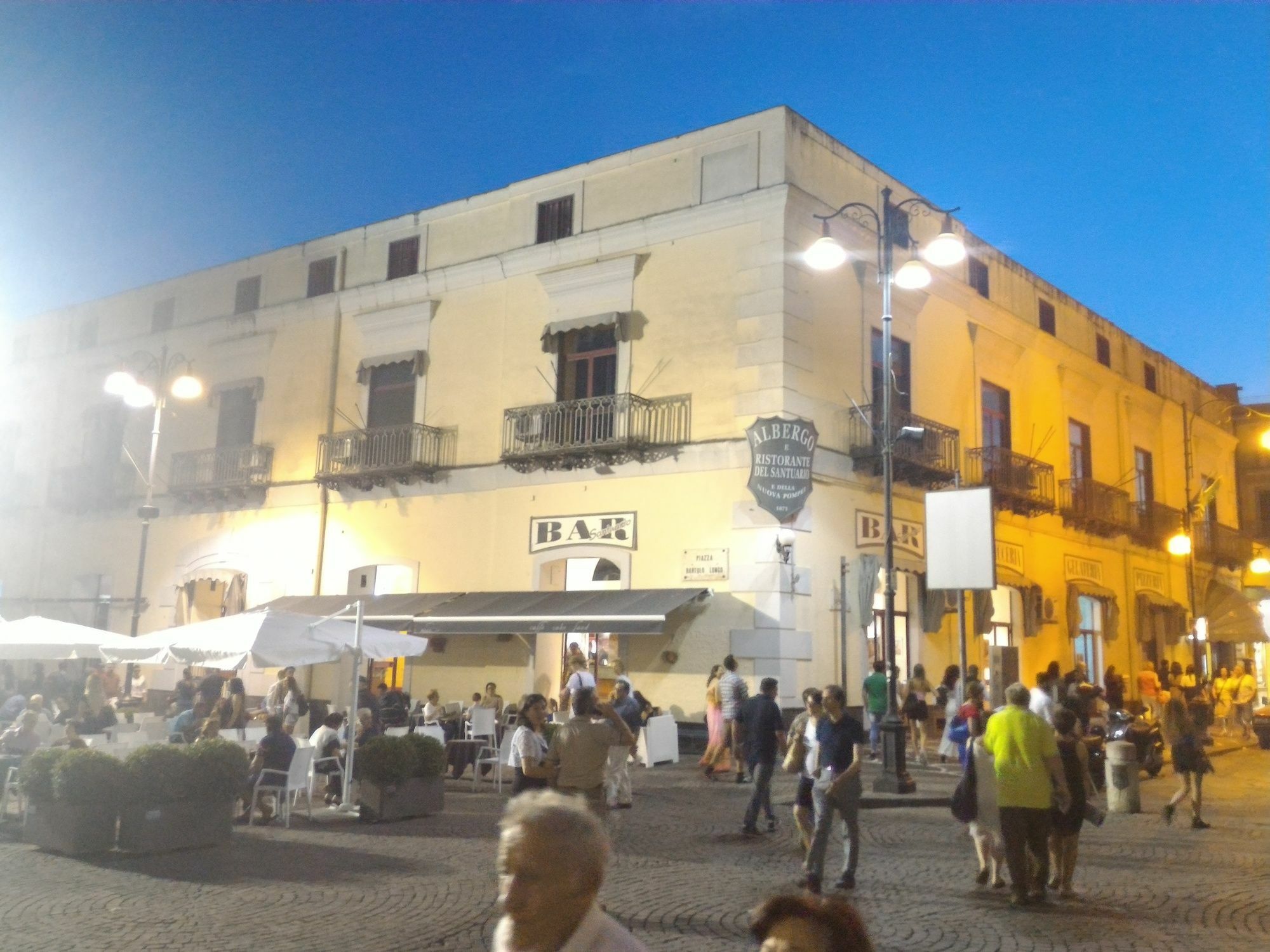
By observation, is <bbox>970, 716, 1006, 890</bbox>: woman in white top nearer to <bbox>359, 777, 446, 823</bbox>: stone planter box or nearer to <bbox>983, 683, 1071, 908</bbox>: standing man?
<bbox>983, 683, 1071, 908</bbox>: standing man

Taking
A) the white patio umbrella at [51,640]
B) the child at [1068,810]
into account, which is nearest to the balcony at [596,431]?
the white patio umbrella at [51,640]

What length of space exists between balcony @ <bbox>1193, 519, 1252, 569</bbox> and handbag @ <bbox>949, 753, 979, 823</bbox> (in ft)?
88.9

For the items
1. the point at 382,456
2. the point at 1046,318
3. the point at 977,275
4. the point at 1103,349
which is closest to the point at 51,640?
the point at 382,456

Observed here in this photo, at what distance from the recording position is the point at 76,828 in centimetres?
988

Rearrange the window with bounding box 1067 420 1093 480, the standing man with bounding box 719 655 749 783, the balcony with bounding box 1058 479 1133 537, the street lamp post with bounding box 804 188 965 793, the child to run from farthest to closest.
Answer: the window with bounding box 1067 420 1093 480
the balcony with bounding box 1058 479 1133 537
the standing man with bounding box 719 655 749 783
the street lamp post with bounding box 804 188 965 793
the child

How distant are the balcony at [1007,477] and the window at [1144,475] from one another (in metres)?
8.16

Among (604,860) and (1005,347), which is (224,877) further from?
(1005,347)

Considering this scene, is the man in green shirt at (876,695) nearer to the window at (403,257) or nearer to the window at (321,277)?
the window at (403,257)

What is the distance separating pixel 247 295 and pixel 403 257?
508 centimetres

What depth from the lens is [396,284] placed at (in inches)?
924

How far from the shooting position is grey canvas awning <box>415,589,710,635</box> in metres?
17.7

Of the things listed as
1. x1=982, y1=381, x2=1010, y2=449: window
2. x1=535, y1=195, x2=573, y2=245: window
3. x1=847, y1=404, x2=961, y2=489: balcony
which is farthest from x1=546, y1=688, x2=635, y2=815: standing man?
x1=982, y1=381, x2=1010, y2=449: window

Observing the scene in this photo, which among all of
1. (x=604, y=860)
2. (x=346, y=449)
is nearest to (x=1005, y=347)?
(x=346, y=449)

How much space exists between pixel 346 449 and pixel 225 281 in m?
6.88
